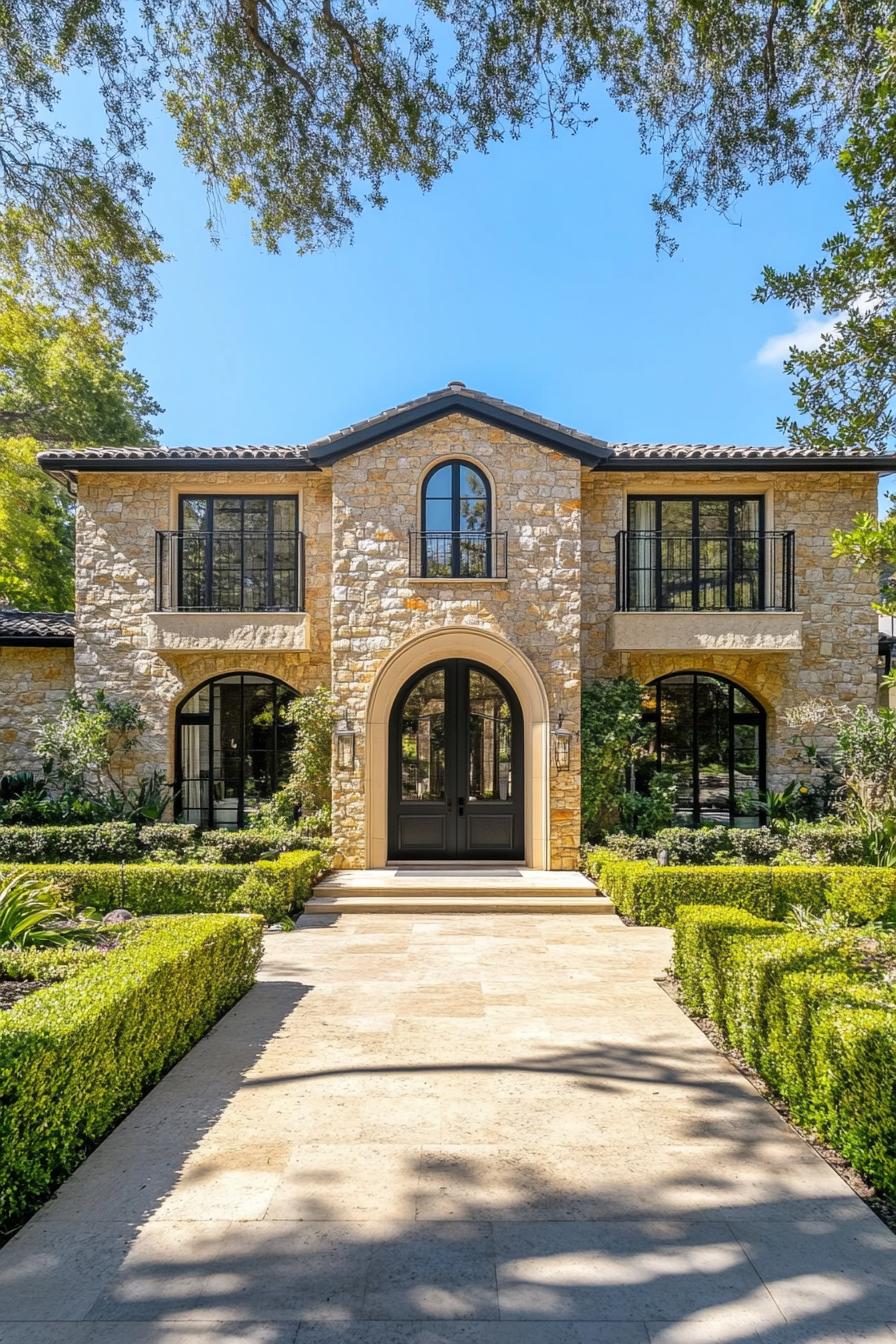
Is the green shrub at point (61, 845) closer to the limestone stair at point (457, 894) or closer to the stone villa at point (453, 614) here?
the stone villa at point (453, 614)

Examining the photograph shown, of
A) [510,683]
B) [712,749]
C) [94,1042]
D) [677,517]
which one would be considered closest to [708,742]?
[712,749]

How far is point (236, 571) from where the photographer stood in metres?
13.6

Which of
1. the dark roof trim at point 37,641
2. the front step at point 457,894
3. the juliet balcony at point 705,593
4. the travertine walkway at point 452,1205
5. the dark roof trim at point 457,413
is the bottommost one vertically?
the front step at point 457,894

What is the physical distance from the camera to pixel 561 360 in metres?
12.9

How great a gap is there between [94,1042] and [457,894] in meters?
6.90

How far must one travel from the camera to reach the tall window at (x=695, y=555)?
44.1 feet

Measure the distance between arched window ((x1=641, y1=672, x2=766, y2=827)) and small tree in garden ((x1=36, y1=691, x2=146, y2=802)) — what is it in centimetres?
912

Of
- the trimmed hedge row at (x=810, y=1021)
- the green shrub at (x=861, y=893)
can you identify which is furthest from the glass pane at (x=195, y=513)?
the green shrub at (x=861, y=893)

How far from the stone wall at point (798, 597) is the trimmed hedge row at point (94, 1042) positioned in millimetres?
8803

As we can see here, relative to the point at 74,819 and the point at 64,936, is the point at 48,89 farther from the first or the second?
the point at 74,819

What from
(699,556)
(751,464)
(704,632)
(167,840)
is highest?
(751,464)

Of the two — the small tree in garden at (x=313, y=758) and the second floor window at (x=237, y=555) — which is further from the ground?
the second floor window at (x=237, y=555)

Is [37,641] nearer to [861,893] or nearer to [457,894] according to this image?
[457,894]

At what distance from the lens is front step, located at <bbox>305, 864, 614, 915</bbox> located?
34.2 feet
